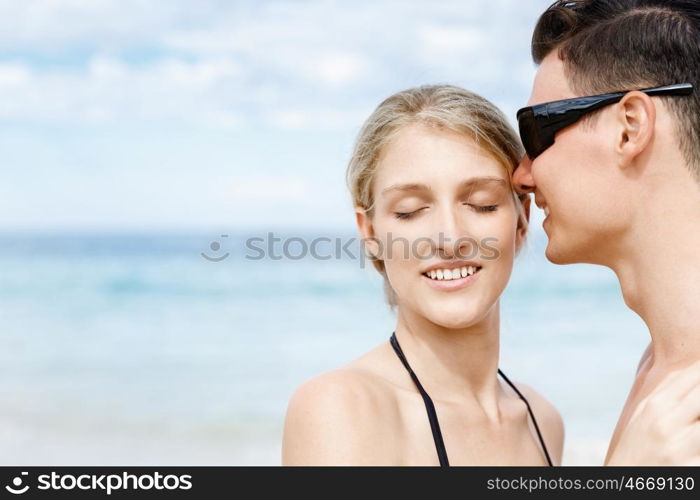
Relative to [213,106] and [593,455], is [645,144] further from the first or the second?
[213,106]

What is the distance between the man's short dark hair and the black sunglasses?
0.05m

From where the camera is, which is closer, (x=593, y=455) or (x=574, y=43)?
(x=574, y=43)

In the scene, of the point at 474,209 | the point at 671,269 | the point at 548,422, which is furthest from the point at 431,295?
the point at 548,422

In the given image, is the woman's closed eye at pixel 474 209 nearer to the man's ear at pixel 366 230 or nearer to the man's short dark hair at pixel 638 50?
the man's ear at pixel 366 230

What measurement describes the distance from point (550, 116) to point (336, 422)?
4.54ft

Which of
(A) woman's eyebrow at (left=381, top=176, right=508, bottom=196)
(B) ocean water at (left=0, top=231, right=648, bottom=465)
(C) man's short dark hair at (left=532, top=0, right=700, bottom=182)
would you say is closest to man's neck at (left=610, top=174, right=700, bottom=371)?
(C) man's short dark hair at (left=532, top=0, right=700, bottom=182)

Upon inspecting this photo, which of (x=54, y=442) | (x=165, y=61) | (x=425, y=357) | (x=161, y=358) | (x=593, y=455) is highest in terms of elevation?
(x=165, y=61)

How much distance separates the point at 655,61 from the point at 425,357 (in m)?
1.43

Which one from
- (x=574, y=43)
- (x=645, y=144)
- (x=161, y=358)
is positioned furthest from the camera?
(x=161, y=358)

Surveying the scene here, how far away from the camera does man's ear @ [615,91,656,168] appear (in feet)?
9.99

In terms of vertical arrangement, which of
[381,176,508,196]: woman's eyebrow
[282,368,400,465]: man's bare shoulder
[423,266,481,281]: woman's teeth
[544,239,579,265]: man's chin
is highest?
[381,176,508,196]: woman's eyebrow

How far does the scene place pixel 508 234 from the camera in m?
A: 3.47

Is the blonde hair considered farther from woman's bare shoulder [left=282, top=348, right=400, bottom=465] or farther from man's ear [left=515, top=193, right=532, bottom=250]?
woman's bare shoulder [left=282, top=348, right=400, bottom=465]

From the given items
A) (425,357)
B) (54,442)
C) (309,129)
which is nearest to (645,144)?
(425,357)
